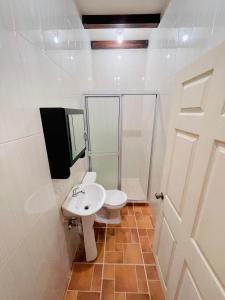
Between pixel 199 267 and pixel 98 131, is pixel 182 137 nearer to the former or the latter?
pixel 199 267

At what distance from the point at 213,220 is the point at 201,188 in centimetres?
15

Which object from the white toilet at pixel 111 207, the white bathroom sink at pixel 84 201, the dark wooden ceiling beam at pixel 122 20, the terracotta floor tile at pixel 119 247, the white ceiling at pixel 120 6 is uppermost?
the white ceiling at pixel 120 6

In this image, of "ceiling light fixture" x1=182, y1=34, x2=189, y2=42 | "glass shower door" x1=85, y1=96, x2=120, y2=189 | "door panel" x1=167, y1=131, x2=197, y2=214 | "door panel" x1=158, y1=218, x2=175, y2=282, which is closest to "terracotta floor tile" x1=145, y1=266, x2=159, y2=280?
"door panel" x1=158, y1=218, x2=175, y2=282

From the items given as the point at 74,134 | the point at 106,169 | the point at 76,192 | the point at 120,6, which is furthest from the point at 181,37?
the point at 106,169

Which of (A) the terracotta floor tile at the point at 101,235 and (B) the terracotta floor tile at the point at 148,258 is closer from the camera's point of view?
(B) the terracotta floor tile at the point at 148,258

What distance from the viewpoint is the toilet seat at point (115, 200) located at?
1.94 m

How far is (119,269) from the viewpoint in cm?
148

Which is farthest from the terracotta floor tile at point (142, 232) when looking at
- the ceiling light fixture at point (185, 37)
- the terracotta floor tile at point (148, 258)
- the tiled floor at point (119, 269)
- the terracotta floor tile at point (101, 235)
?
the ceiling light fixture at point (185, 37)

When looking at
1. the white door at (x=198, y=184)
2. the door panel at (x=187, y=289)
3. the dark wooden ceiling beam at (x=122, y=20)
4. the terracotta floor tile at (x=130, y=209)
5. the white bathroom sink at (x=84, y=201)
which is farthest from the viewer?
the terracotta floor tile at (x=130, y=209)

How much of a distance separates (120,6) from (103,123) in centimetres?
143

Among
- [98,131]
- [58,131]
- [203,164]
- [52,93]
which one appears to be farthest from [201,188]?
[98,131]

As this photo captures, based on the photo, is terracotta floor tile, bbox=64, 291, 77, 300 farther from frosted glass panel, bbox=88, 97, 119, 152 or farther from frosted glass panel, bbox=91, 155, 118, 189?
frosted glass panel, bbox=88, 97, 119, 152

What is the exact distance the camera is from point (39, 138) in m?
0.85

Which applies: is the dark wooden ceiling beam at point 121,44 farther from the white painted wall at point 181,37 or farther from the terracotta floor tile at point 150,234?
the terracotta floor tile at point 150,234
